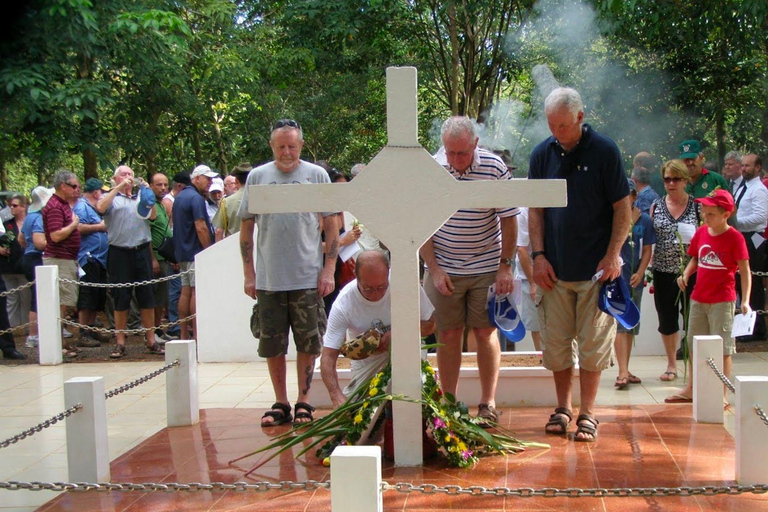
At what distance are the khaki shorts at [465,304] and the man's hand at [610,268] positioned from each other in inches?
27.7

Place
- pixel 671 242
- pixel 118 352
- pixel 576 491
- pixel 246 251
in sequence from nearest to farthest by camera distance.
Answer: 1. pixel 576 491
2. pixel 246 251
3. pixel 671 242
4. pixel 118 352

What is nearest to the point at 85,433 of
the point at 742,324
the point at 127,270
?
the point at 742,324

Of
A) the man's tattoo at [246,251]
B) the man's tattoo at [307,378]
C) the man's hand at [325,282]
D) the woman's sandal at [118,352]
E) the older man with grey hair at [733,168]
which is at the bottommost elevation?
the woman's sandal at [118,352]

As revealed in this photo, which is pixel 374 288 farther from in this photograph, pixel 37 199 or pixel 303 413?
pixel 37 199

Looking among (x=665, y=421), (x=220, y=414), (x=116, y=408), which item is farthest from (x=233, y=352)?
(x=665, y=421)

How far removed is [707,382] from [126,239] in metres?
6.38

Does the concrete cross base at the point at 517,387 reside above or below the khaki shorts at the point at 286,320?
below

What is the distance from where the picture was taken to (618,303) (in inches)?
202

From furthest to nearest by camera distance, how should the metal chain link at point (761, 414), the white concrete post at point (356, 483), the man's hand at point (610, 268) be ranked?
the man's hand at point (610, 268) < the metal chain link at point (761, 414) < the white concrete post at point (356, 483)

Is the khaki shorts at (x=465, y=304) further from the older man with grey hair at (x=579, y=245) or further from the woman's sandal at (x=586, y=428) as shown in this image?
the woman's sandal at (x=586, y=428)

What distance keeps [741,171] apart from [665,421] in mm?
4941

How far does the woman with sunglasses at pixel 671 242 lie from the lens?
7047 millimetres

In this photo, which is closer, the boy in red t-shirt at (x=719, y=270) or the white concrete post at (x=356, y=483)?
the white concrete post at (x=356, y=483)

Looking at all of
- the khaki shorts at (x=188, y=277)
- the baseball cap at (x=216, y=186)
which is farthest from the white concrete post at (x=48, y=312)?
the baseball cap at (x=216, y=186)
